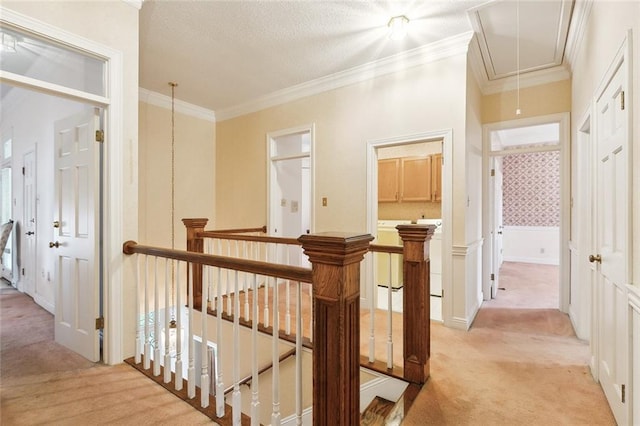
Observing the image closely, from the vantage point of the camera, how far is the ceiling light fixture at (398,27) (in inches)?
105

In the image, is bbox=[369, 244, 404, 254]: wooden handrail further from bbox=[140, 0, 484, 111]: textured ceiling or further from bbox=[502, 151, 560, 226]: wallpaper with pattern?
bbox=[502, 151, 560, 226]: wallpaper with pattern

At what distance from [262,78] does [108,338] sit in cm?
326

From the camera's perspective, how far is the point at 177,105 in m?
4.63

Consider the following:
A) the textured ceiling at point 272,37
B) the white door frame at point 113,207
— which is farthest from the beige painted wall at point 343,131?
the white door frame at point 113,207

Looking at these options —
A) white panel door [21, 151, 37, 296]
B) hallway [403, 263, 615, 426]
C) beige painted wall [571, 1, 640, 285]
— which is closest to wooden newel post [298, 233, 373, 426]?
hallway [403, 263, 615, 426]

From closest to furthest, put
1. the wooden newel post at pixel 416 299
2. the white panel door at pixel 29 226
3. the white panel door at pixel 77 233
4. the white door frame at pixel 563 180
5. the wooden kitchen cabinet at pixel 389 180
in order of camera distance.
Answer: the wooden newel post at pixel 416 299 → the white panel door at pixel 77 233 → the white door frame at pixel 563 180 → the white panel door at pixel 29 226 → the wooden kitchen cabinet at pixel 389 180

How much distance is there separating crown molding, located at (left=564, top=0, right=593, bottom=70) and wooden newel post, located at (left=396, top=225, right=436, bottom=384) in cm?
217

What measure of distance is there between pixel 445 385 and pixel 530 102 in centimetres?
339

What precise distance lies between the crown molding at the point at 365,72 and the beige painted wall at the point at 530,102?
1208mm

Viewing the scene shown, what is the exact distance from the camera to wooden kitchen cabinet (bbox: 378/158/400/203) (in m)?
5.30

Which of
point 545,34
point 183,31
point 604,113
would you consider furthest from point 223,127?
point 604,113

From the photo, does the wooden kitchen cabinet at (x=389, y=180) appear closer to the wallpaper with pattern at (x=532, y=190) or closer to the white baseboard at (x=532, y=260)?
the wallpaper with pattern at (x=532, y=190)

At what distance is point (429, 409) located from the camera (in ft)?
5.89

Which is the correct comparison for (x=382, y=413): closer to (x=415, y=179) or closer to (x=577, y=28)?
(x=577, y=28)
